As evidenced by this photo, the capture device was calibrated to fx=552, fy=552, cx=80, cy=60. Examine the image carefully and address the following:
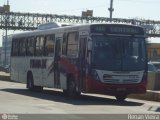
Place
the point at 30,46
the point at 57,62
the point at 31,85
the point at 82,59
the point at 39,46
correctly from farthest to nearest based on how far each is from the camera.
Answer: the point at 31,85 < the point at 30,46 < the point at 39,46 < the point at 57,62 < the point at 82,59

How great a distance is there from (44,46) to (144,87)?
22.0 feet

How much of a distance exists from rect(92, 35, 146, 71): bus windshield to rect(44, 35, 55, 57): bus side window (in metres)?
4.55

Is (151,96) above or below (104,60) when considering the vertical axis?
below

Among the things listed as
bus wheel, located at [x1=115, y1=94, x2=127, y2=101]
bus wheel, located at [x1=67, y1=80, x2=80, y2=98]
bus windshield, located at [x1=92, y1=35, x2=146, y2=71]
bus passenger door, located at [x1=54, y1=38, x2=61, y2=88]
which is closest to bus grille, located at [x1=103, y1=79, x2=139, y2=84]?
bus windshield, located at [x1=92, y1=35, x2=146, y2=71]

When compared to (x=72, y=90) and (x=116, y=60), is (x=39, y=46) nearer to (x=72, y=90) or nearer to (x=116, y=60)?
(x=72, y=90)

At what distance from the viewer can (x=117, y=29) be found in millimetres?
22109

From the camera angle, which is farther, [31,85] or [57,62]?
[31,85]

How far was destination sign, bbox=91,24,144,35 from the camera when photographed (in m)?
21.8

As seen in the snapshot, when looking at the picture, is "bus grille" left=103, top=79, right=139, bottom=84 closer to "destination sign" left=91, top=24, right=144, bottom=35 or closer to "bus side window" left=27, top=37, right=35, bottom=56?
"destination sign" left=91, top=24, right=144, bottom=35

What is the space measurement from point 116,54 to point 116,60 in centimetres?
24

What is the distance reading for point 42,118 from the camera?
1495 centimetres

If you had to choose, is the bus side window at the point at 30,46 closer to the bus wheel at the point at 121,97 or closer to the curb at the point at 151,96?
the curb at the point at 151,96

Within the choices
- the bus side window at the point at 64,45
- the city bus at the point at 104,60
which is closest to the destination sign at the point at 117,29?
the city bus at the point at 104,60

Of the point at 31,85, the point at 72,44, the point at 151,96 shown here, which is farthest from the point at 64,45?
the point at 31,85
